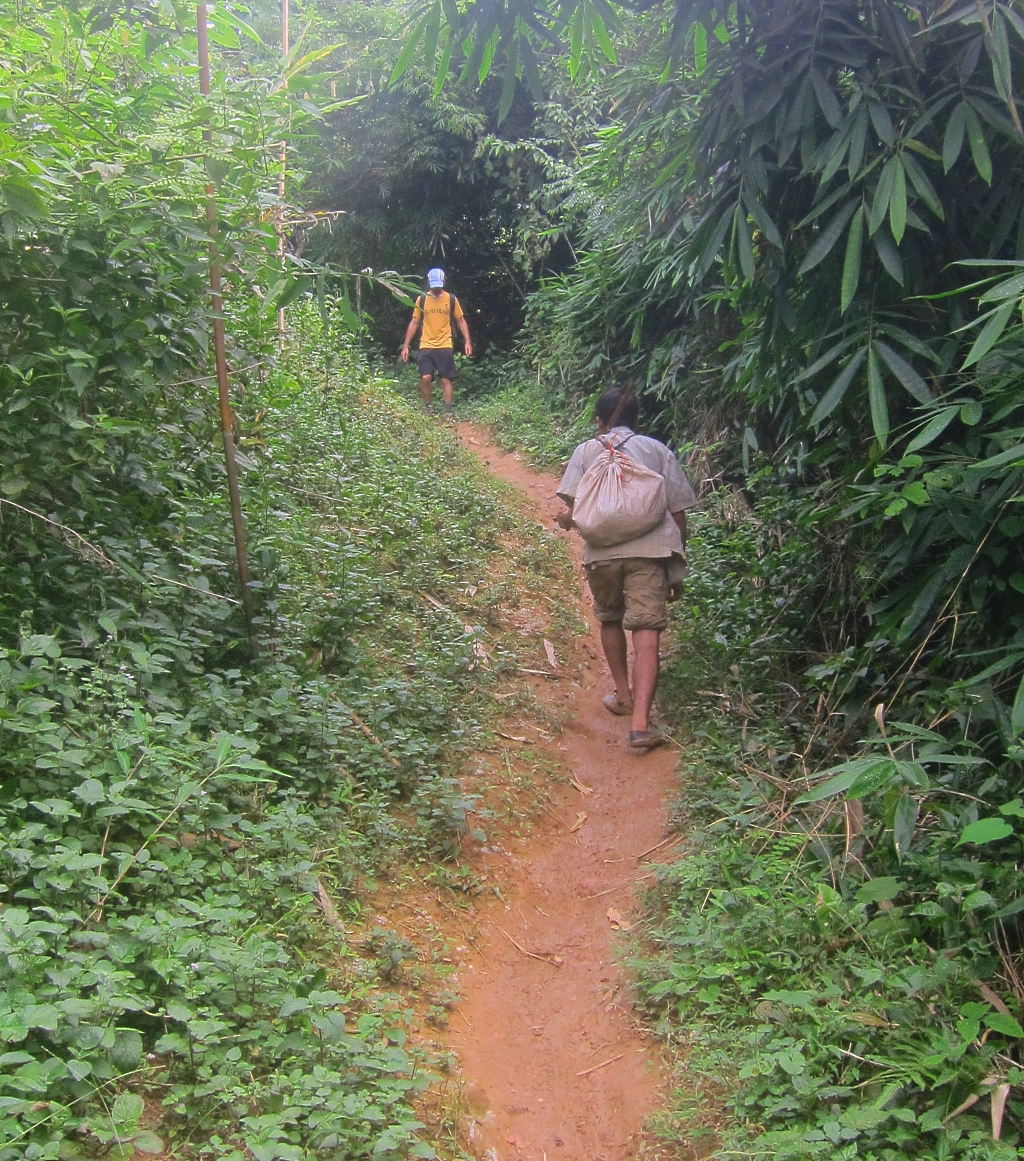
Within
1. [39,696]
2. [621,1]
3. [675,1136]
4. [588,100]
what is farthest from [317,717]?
[588,100]

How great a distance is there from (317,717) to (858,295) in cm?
259

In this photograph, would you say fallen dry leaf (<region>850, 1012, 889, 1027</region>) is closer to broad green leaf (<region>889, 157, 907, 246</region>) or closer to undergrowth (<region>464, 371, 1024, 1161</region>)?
undergrowth (<region>464, 371, 1024, 1161</region>)

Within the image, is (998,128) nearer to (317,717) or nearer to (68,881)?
(317,717)

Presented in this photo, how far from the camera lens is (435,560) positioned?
6289 millimetres

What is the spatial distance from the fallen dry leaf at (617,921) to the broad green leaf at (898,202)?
2525 mm

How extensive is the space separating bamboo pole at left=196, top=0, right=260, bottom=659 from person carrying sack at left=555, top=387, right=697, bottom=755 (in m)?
1.73

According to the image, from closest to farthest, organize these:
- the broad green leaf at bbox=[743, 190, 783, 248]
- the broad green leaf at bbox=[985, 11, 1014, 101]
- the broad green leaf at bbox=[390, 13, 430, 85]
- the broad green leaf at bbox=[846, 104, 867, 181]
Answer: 1. the broad green leaf at bbox=[985, 11, 1014, 101]
2. the broad green leaf at bbox=[846, 104, 867, 181]
3. the broad green leaf at bbox=[390, 13, 430, 85]
4. the broad green leaf at bbox=[743, 190, 783, 248]

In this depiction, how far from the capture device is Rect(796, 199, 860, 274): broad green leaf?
3344mm

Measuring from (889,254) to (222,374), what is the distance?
2.48 meters

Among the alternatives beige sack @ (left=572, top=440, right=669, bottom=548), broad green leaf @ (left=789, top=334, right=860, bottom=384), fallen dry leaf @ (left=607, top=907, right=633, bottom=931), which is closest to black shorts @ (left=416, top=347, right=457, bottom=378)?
beige sack @ (left=572, top=440, right=669, bottom=548)

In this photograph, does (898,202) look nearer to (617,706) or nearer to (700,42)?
(700,42)

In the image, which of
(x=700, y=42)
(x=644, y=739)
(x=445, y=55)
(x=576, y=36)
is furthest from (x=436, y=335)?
(x=576, y=36)

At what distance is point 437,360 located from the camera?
11586 mm

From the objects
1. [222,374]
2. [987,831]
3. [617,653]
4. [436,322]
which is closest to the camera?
[987,831]
